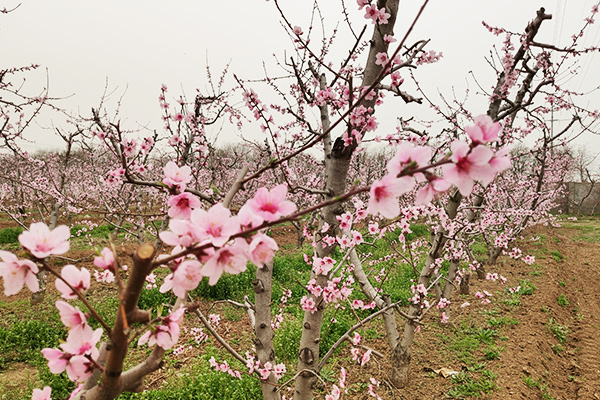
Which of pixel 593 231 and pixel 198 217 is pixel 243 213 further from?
pixel 593 231

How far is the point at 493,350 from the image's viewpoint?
4.98 metres

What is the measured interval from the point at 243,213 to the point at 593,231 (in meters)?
25.1

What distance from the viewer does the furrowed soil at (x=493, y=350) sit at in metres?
4.20

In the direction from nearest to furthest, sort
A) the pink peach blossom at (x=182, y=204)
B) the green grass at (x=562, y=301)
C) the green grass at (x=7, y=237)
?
the pink peach blossom at (x=182, y=204) < the green grass at (x=562, y=301) < the green grass at (x=7, y=237)

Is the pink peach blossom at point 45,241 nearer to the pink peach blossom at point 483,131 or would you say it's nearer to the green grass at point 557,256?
the pink peach blossom at point 483,131

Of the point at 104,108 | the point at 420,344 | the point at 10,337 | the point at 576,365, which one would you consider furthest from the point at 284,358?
the point at 104,108

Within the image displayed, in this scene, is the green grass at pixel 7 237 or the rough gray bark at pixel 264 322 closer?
the rough gray bark at pixel 264 322

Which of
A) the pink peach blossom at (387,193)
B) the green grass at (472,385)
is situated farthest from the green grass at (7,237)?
the pink peach blossom at (387,193)

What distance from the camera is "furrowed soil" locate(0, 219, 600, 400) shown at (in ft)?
13.8

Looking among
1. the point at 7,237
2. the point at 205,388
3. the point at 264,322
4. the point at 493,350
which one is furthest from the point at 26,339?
the point at 7,237

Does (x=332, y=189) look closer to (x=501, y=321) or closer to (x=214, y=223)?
(x=214, y=223)

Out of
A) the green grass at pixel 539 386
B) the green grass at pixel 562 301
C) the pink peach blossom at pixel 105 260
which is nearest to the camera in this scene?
the pink peach blossom at pixel 105 260

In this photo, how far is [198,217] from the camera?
0.75m

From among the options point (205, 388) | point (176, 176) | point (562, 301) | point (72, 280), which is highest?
point (176, 176)
